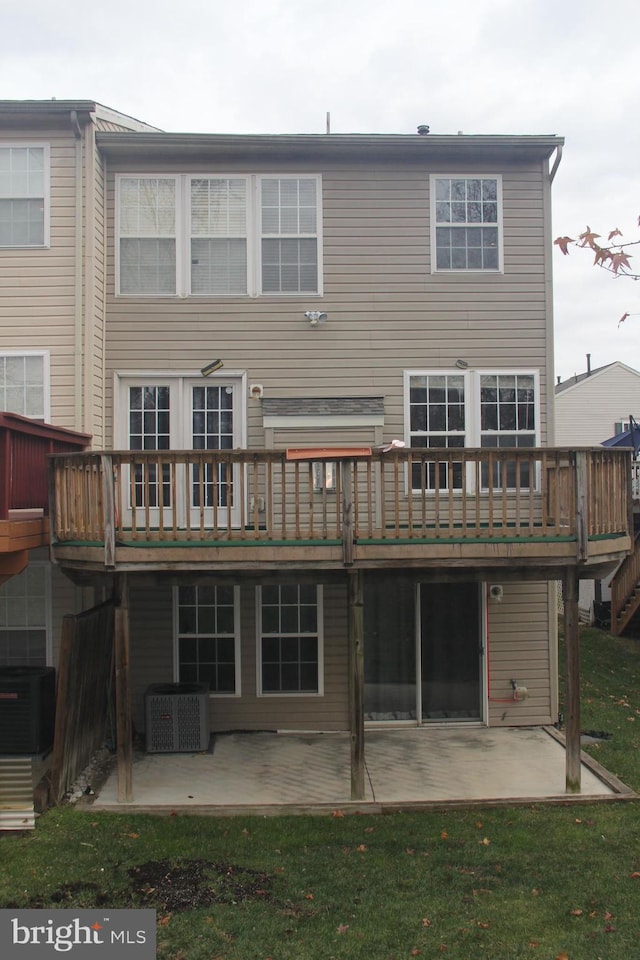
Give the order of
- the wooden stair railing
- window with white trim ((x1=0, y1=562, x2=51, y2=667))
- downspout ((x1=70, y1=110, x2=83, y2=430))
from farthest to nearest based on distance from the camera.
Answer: the wooden stair railing
window with white trim ((x1=0, y1=562, x2=51, y2=667))
downspout ((x1=70, y1=110, x2=83, y2=430))

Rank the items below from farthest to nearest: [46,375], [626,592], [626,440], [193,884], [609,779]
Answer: [626,440], [626,592], [46,375], [609,779], [193,884]

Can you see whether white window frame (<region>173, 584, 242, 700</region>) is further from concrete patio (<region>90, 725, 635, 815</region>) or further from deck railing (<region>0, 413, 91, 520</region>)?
deck railing (<region>0, 413, 91, 520</region>)

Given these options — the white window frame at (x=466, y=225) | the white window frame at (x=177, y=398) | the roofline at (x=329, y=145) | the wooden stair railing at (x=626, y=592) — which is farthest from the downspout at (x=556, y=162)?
the wooden stair railing at (x=626, y=592)

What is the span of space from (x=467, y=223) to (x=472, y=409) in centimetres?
230

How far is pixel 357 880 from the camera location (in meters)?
5.70

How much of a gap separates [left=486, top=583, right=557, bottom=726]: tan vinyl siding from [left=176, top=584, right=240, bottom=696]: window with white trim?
3146 millimetres

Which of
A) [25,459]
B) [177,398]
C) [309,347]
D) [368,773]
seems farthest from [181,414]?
[368,773]

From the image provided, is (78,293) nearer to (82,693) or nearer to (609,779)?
(82,693)

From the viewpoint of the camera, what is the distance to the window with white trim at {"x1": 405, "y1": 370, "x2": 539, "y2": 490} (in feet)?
31.3

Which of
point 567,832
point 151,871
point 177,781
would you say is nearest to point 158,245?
point 177,781

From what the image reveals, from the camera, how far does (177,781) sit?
787cm

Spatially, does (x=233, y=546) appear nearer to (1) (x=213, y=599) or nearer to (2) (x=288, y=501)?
(2) (x=288, y=501)

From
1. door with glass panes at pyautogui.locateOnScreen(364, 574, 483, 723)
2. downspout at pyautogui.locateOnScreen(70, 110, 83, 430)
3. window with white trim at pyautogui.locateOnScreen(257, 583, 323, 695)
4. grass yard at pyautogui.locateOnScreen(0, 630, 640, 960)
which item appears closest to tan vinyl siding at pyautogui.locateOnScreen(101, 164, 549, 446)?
downspout at pyautogui.locateOnScreen(70, 110, 83, 430)

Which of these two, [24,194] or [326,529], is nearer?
[326,529]
